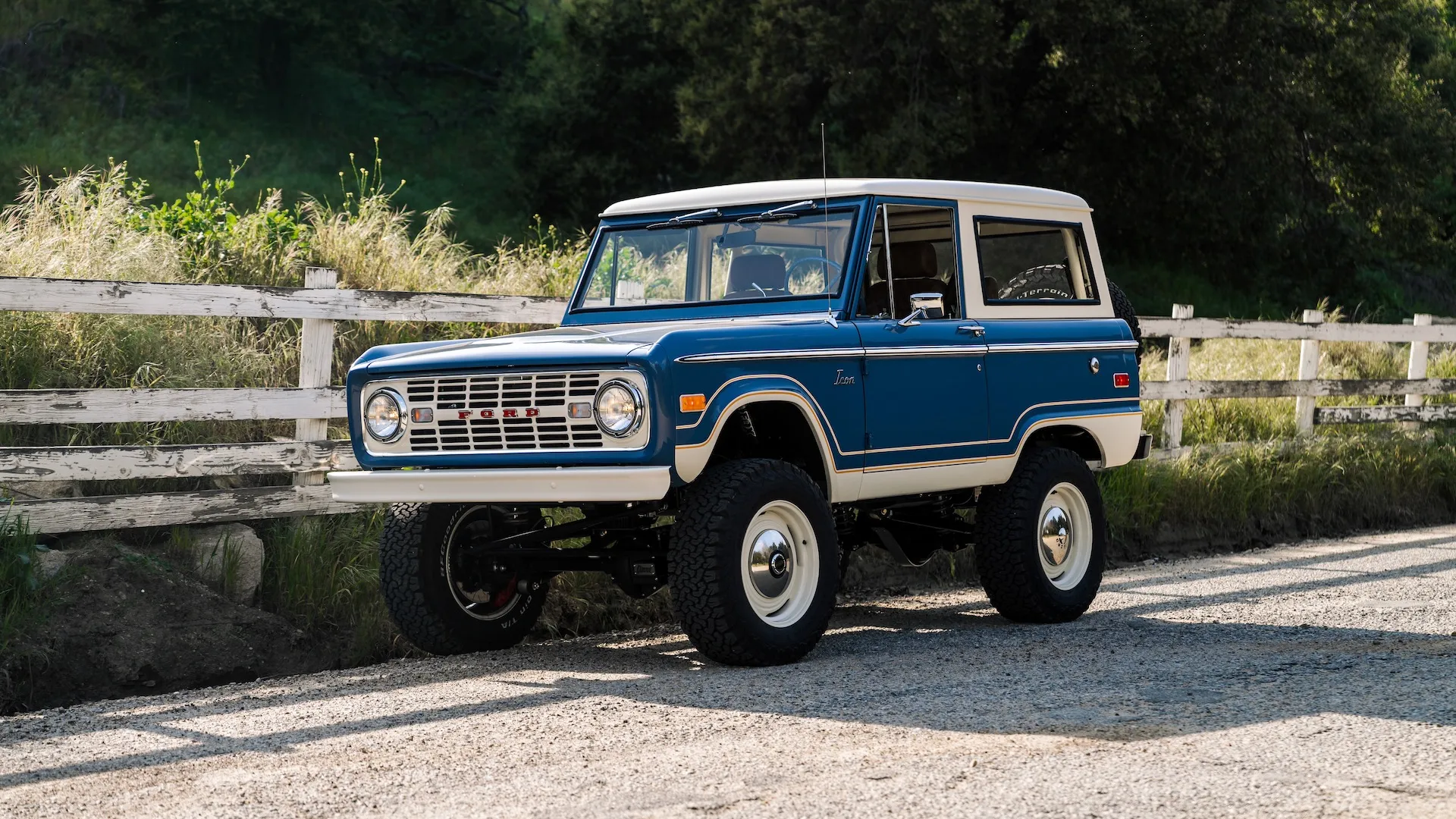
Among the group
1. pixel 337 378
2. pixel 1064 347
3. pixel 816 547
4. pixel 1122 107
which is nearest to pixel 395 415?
pixel 816 547

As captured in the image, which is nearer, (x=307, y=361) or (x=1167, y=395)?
(x=307, y=361)

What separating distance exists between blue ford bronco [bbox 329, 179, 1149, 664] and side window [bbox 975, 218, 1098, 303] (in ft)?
→ 0.05

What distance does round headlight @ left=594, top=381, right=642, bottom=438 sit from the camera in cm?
661

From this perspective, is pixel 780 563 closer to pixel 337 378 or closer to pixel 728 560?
pixel 728 560

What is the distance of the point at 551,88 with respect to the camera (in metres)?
38.5

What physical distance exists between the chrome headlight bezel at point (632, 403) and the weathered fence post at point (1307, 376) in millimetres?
→ 9222

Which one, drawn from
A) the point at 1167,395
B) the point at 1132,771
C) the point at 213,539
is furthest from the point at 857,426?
the point at 1167,395

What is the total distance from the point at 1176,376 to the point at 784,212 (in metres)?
6.10

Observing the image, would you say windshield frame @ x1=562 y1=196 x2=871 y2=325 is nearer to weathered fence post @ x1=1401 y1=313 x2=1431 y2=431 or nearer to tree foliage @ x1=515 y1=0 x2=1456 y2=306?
weathered fence post @ x1=1401 y1=313 x2=1431 y2=431

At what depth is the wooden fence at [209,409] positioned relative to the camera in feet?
25.2

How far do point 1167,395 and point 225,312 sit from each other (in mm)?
7424

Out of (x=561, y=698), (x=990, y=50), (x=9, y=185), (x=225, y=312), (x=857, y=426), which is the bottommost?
(x=561, y=698)

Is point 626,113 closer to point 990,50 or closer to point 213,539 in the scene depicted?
point 990,50

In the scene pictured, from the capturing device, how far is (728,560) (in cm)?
675
